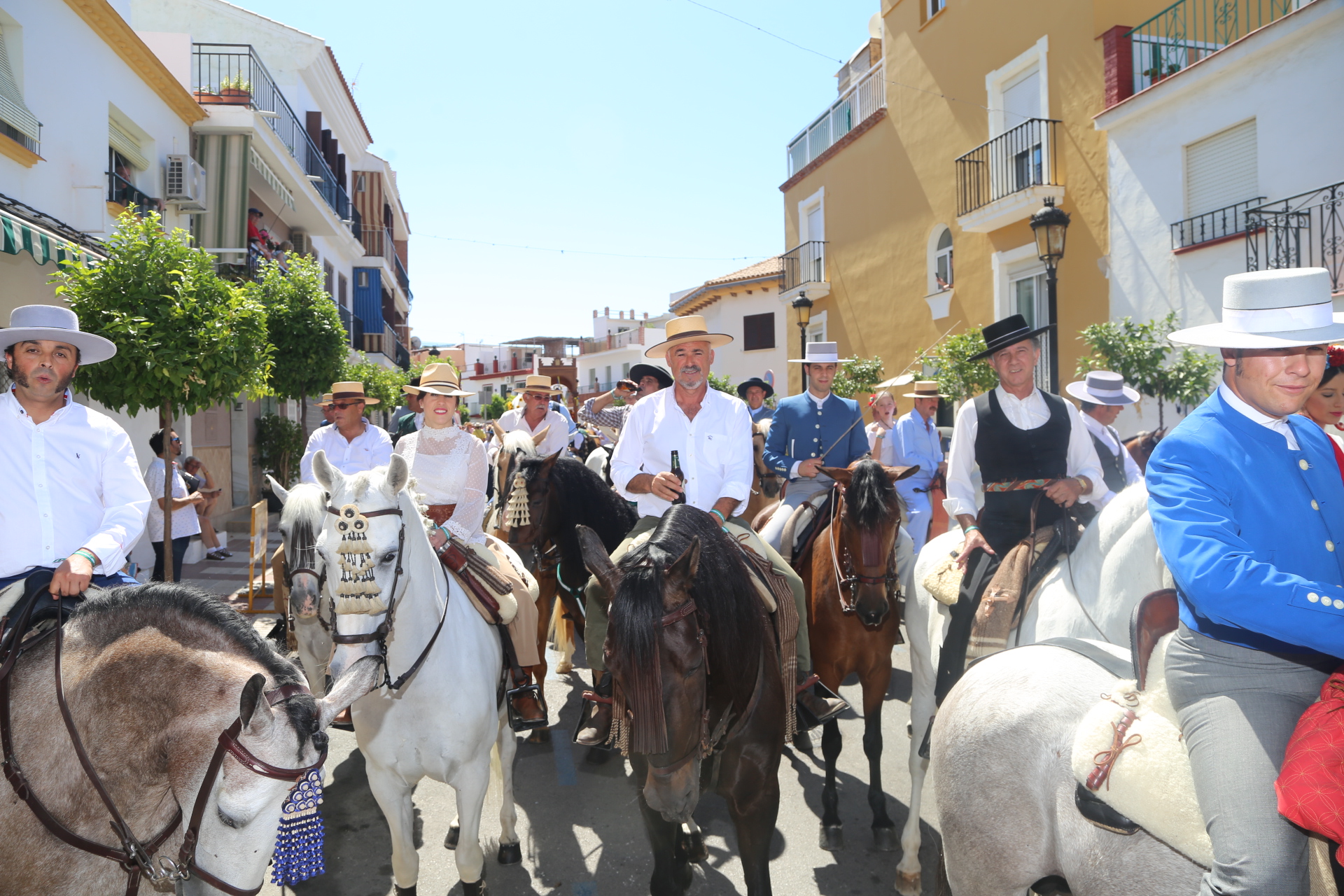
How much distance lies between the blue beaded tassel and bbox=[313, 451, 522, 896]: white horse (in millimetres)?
421

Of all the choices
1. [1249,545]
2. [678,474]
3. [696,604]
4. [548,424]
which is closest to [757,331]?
[548,424]

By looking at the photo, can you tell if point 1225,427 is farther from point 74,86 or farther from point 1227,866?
point 74,86

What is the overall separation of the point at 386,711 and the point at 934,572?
2.82 meters

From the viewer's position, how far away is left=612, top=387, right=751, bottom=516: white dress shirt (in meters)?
4.02

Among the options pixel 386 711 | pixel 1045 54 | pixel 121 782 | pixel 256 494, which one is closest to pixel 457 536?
pixel 386 711

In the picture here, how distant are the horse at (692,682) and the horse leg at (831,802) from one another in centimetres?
109

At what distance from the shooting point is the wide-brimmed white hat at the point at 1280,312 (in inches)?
73.7

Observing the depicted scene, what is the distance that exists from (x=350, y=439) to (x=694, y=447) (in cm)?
397

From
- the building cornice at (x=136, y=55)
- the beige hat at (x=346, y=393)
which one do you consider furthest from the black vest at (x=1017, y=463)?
the building cornice at (x=136, y=55)

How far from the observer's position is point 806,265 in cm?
2095

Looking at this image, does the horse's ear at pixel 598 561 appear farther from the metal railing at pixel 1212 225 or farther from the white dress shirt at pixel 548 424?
the metal railing at pixel 1212 225

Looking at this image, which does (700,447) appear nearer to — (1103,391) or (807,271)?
(1103,391)

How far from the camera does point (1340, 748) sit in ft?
5.70

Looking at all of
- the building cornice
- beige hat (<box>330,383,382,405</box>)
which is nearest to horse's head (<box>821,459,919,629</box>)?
beige hat (<box>330,383,382,405</box>)
